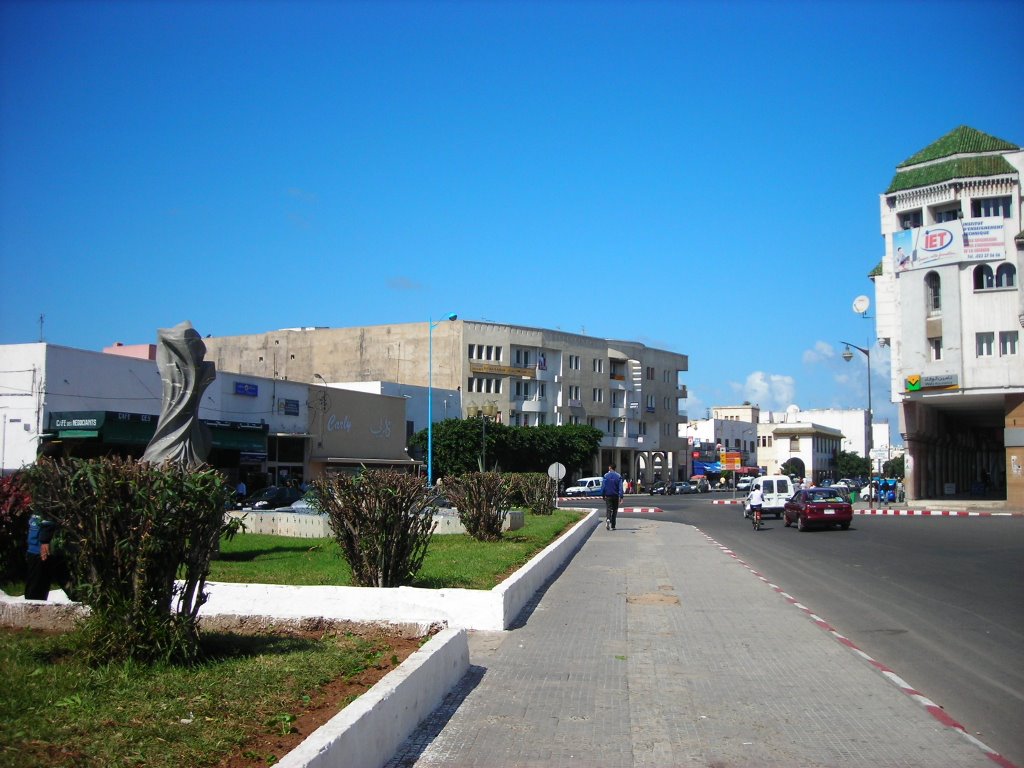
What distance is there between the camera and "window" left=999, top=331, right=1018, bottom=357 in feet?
164

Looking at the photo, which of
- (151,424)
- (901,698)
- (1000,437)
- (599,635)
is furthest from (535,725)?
(1000,437)

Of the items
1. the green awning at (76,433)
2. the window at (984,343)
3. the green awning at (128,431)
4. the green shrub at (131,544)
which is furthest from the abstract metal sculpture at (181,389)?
the window at (984,343)

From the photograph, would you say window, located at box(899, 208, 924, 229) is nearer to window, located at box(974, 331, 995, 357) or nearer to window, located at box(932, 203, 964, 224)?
window, located at box(932, 203, 964, 224)

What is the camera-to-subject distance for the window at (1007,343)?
1973 inches

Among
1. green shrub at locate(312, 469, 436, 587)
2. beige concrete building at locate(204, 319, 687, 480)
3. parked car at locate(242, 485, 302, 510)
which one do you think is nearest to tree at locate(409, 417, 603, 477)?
beige concrete building at locate(204, 319, 687, 480)

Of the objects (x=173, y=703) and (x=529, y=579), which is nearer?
(x=173, y=703)

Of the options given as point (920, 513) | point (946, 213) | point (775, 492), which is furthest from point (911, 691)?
point (946, 213)

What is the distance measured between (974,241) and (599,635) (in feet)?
160

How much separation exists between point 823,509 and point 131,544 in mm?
26899

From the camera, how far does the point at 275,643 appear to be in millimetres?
7629

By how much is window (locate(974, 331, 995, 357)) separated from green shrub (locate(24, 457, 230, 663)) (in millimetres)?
52360

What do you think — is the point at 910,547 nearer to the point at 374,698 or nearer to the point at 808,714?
the point at 808,714

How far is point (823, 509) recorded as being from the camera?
2986 cm

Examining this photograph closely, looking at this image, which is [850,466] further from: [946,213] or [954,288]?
[954,288]
